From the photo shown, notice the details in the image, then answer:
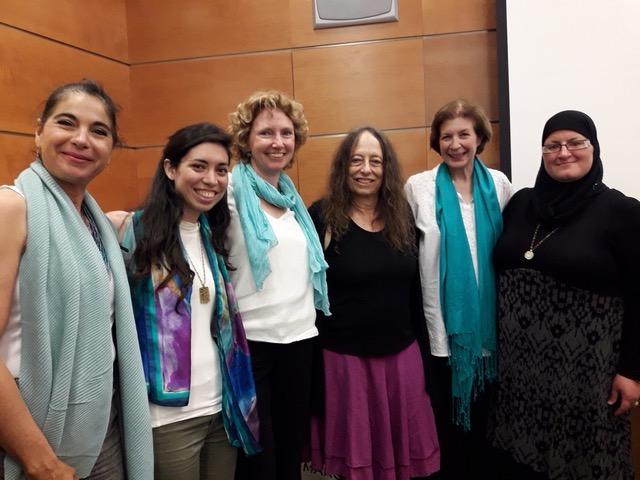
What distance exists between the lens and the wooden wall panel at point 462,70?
10.3 ft

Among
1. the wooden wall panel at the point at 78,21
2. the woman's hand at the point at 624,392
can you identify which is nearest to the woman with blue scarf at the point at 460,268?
the woman's hand at the point at 624,392

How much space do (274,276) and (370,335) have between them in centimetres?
47

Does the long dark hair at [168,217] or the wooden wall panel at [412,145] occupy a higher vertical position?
the wooden wall panel at [412,145]

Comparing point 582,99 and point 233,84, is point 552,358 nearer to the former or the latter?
point 582,99

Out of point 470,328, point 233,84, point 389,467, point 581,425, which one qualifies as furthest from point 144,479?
point 233,84

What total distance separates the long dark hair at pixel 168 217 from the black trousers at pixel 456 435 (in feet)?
3.85

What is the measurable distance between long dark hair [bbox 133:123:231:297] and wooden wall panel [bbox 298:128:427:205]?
1.78 meters

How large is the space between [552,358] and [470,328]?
1.10 ft

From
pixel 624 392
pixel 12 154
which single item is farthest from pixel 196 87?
pixel 624 392

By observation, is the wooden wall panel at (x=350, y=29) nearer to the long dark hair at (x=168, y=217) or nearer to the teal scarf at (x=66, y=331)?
the long dark hair at (x=168, y=217)

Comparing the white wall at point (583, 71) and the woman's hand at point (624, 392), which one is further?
the white wall at point (583, 71)

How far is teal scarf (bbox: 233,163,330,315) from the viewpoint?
169cm

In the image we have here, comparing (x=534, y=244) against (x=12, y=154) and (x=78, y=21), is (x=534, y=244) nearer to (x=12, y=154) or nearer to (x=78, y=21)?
(x=12, y=154)

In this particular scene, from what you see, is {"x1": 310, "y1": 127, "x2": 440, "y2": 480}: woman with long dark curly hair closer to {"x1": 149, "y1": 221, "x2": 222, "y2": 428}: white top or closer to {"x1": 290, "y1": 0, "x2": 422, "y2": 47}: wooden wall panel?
{"x1": 149, "y1": 221, "x2": 222, "y2": 428}: white top
